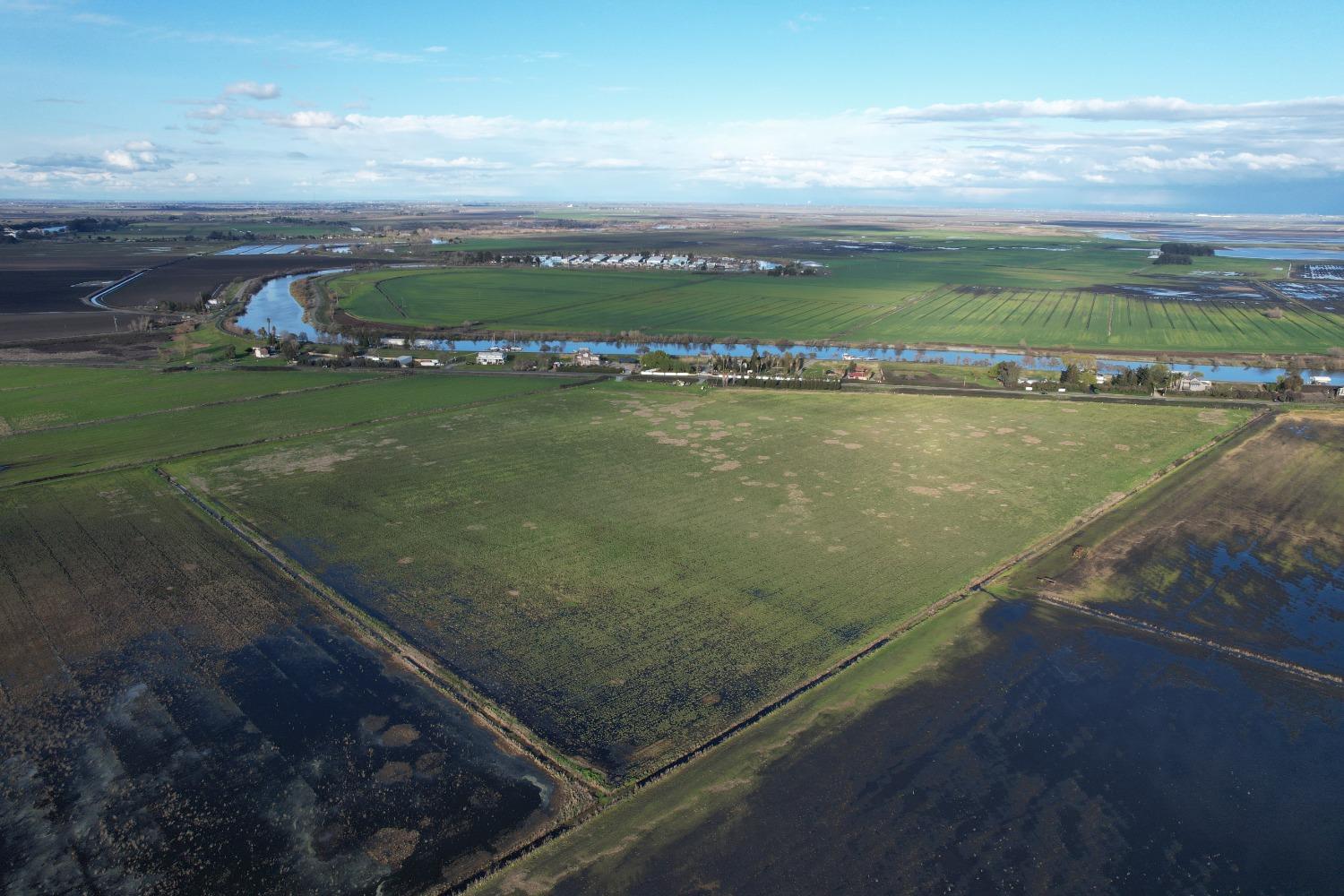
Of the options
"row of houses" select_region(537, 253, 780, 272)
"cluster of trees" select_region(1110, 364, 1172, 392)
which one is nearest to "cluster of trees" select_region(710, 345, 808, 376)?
"cluster of trees" select_region(1110, 364, 1172, 392)

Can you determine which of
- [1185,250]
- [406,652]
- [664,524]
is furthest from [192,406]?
[1185,250]

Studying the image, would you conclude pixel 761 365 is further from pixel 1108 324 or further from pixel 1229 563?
pixel 1108 324

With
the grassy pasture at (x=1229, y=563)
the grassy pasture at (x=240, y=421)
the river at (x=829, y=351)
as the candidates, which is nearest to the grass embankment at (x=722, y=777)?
the grassy pasture at (x=1229, y=563)

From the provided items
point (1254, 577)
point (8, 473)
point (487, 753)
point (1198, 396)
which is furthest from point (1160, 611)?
point (8, 473)

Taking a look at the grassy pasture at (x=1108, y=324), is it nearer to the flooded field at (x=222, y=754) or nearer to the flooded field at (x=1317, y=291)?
the flooded field at (x=1317, y=291)

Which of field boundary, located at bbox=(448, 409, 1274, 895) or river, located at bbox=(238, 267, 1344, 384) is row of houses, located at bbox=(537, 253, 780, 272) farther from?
field boundary, located at bbox=(448, 409, 1274, 895)

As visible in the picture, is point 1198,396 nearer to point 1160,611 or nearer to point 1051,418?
point 1051,418
